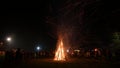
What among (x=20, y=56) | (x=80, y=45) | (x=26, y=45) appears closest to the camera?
(x=20, y=56)

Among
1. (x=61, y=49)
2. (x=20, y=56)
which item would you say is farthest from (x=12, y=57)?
(x=61, y=49)

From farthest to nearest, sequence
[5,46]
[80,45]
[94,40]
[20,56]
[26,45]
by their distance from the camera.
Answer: [80,45] < [26,45] < [94,40] < [5,46] < [20,56]

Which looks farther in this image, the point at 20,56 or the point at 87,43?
the point at 87,43

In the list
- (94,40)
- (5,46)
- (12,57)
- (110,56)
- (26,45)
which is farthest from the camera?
(26,45)

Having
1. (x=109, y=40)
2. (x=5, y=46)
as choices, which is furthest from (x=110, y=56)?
(x=5, y=46)

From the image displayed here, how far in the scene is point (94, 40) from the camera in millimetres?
62688

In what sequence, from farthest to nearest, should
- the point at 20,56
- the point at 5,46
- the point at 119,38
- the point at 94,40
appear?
the point at 94,40
the point at 5,46
the point at 119,38
the point at 20,56

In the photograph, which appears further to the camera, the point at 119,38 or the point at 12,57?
the point at 119,38

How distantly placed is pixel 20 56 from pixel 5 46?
2020cm

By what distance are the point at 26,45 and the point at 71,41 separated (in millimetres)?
14721

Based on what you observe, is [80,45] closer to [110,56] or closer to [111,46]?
[111,46]

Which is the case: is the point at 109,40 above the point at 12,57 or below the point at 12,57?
above

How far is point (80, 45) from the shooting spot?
72.6 m

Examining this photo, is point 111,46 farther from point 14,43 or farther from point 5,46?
point 14,43
